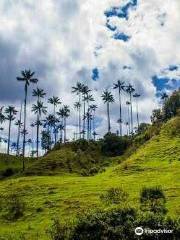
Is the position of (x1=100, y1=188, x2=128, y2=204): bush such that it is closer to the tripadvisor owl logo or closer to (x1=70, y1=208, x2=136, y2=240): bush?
(x1=70, y1=208, x2=136, y2=240): bush

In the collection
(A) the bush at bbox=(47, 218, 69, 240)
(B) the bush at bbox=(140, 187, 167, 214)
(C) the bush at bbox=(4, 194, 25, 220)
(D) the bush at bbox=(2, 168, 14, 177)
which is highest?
(D) the bush at bbox=(2, 168, 14, 177)

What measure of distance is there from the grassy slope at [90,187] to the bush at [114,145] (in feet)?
124

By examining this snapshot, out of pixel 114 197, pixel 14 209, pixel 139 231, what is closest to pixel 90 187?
pixel 114 197

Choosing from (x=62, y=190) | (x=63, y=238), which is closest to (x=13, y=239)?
(x=63, y=238)

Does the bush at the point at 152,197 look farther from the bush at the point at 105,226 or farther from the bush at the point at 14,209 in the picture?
the bush at the point at 105,226

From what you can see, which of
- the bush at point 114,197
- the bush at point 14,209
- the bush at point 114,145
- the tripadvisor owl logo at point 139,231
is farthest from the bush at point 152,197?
the bush at point 114,145

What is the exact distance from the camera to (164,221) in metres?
46.2

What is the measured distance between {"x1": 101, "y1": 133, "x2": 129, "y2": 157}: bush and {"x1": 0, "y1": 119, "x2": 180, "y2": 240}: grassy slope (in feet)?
124

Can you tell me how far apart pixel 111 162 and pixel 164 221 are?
340ft

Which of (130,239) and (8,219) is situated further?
(8,219)

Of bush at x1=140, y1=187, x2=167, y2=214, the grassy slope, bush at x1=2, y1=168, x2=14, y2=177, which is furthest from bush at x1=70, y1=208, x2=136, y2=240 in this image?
bush at x1=2, y1=168, x2=14, y2=177

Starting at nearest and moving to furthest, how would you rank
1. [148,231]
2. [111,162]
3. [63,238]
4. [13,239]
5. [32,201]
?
[148,231] → [63,238] → [13,239] → [32,201] → [111,162]

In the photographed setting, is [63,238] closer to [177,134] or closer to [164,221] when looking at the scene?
[164,221]

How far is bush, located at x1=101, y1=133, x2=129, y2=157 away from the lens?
170 meters
